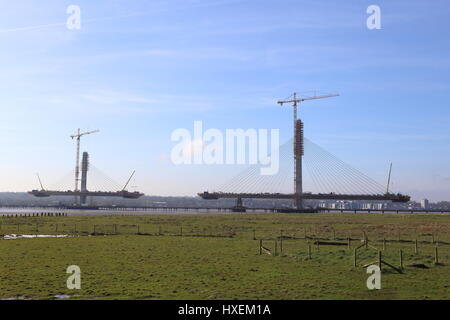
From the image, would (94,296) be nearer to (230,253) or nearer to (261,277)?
(261,277)

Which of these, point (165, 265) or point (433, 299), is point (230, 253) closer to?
point (165, 265)

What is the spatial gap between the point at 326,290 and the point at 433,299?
5.55 meters

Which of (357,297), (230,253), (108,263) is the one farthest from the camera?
(230,253)

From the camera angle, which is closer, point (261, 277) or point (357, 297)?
point (357, 297)

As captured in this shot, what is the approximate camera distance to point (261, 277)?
29188 mm

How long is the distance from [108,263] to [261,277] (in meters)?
13.2
